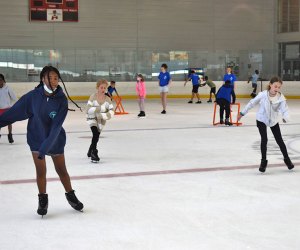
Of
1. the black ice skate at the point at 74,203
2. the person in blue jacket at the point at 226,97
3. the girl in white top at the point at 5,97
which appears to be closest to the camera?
the black ice skate at the point at 74,203

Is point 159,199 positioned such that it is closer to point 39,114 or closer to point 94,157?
point 39,114

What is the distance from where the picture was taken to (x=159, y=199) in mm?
5602

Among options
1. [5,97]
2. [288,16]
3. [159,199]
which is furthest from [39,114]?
[288,16]

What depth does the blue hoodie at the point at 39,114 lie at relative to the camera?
475 cm

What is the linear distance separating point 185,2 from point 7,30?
369 inches

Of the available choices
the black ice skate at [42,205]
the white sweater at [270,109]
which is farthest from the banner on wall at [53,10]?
the black ice skate at [42,205]

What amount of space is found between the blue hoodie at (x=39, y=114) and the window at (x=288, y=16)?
1054 inches

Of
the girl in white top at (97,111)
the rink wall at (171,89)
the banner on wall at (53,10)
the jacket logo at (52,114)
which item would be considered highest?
the banner on wall at (53,10)

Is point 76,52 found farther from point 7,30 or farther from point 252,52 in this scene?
point 252,52

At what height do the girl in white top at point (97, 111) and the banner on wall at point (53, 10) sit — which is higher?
the banner on wall at point (53, 10)

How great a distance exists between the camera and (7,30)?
2588 centimetres

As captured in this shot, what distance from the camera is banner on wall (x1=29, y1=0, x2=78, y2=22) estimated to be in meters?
26.0

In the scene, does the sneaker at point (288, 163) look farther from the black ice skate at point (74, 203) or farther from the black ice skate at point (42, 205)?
the black ice skate at point (42, 205)

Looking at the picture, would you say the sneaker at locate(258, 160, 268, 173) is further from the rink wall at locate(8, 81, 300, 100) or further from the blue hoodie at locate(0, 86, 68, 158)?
the rink wall at locate(8, 81, 300, 100)
